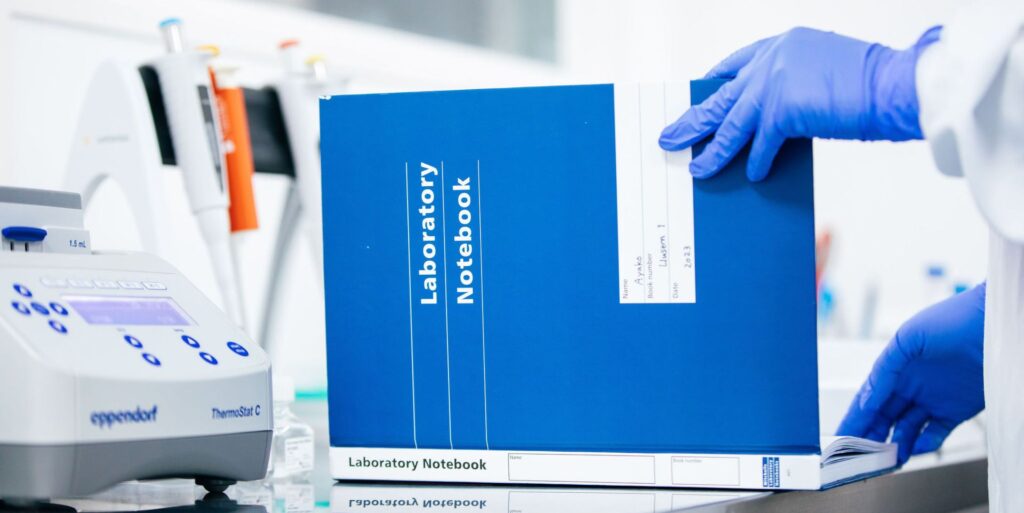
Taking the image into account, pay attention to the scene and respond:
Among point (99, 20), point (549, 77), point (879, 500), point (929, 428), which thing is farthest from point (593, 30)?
point (879, 500)

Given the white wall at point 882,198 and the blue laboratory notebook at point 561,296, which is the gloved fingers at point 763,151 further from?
the white wall at point 882,198

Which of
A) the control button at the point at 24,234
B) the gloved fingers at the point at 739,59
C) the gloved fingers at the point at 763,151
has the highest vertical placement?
the gloved fingers at the point at 739,59

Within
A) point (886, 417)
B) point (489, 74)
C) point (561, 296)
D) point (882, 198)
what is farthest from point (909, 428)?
point (489, 74)

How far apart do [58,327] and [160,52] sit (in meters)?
1.07

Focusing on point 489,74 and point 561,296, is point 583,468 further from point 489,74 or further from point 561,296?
point 489,74

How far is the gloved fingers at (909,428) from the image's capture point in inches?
38.5

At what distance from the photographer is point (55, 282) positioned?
64 centimetres

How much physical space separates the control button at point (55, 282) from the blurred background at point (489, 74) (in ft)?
2.17

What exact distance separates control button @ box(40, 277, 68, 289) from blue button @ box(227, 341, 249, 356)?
0.11 metres

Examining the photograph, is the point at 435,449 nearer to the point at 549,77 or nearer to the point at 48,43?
the point at 48,43

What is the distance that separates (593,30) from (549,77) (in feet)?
0.73

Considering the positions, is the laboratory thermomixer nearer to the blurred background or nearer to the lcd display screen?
the lcd display screen

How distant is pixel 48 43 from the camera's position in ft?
4.70

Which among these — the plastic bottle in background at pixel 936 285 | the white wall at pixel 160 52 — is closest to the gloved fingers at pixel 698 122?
the white wall at pixel 160 52
